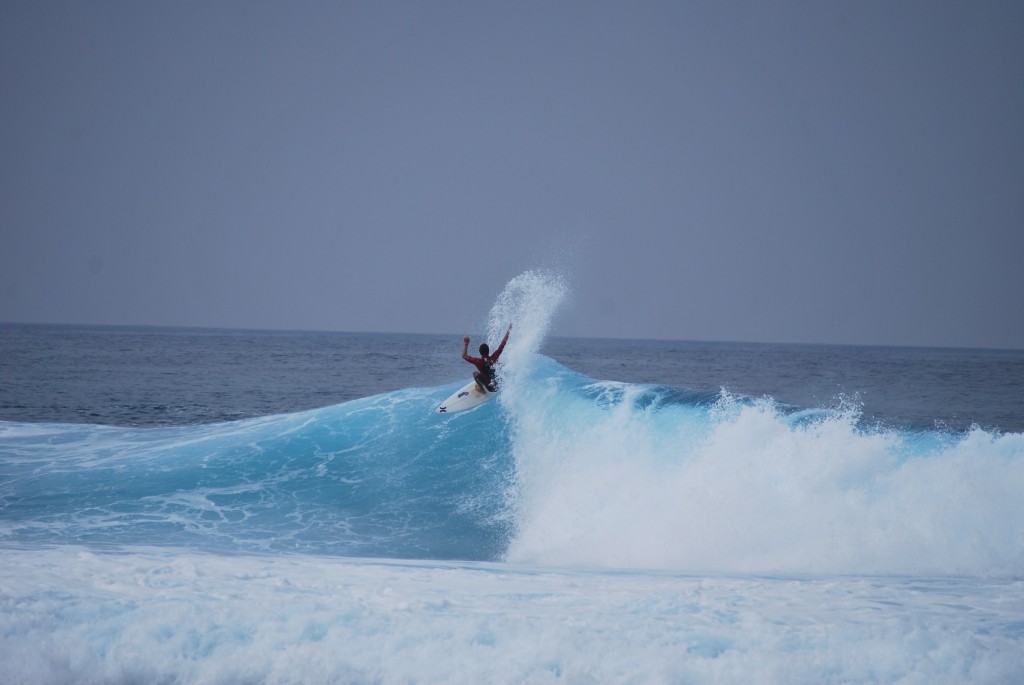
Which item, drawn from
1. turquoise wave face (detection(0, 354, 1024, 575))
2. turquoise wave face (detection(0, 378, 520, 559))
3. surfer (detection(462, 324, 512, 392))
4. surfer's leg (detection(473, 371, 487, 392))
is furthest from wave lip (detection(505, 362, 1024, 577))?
surfer's leg (detection(473, 371, 487, 392))

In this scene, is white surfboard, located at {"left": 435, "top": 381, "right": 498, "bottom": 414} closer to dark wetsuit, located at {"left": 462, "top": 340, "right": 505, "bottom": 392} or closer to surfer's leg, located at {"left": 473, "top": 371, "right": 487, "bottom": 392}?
surfer's leg, located at {"left": 473, "top": 371, "right": 487, "bottom": 392}

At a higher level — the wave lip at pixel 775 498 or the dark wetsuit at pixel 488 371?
the dark wetsuit at pixel 488 371

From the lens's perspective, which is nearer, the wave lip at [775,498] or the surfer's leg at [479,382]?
the wave lip at [775,498]

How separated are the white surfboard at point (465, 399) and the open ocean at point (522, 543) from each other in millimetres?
268

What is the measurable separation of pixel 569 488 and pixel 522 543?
1422 millimetres

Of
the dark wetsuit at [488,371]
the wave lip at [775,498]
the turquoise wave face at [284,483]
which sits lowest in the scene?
the turquoise wave face at [284,483]

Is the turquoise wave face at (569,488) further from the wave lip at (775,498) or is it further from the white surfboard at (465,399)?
the white surfboard at (465,399)

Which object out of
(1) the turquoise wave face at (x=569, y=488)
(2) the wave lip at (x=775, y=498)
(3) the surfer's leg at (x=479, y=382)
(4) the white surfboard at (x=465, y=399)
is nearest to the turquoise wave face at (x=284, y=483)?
(1) the turquoise wave face at (x=569, y=488)

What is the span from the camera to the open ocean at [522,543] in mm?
6441

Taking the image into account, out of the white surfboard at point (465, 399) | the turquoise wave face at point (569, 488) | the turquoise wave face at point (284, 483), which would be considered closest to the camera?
the turquoise wave face at point (569, 488)

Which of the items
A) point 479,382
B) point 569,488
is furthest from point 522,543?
point 479,382

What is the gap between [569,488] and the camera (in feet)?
40.6

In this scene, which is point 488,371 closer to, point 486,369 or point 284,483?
point 486,369

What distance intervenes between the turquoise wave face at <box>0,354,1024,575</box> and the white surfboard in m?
0.27
